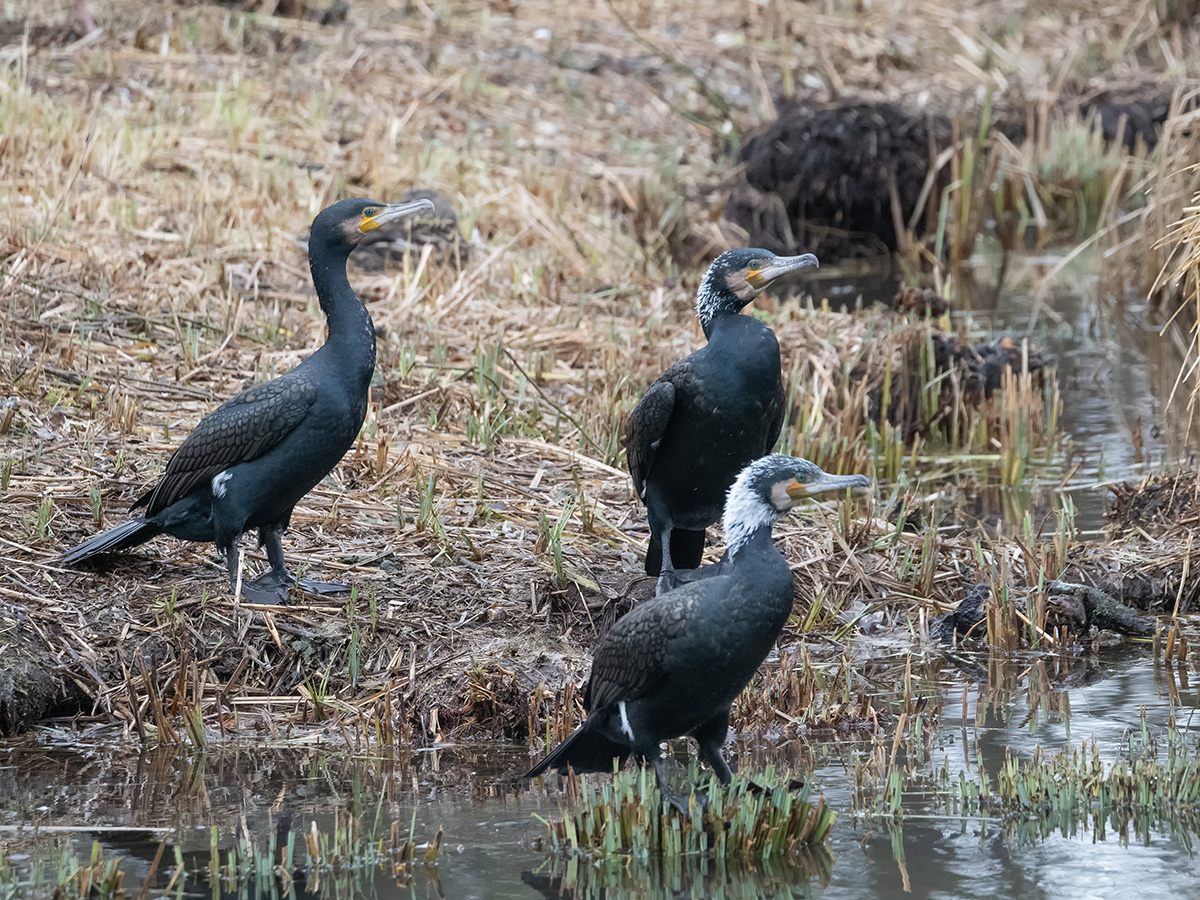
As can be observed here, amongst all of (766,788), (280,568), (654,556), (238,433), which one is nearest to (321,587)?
(280,568)

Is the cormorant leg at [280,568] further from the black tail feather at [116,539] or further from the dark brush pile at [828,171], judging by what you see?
the dark brush pile at [828,171]

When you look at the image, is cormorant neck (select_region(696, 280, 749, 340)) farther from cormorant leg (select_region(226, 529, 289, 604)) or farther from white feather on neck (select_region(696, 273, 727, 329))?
cormorant leg (select_region(226, 529, 289, 604))

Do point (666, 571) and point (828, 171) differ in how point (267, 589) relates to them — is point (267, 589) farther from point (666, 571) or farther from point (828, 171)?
point (828, 171)

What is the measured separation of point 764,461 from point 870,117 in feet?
31.0

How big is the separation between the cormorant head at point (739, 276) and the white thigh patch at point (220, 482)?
1.86 m

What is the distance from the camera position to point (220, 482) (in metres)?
5.83

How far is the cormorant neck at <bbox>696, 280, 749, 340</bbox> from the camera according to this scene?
5.64m

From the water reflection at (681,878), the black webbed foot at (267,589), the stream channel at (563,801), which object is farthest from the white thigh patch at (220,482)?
the water reflection at (681,878)

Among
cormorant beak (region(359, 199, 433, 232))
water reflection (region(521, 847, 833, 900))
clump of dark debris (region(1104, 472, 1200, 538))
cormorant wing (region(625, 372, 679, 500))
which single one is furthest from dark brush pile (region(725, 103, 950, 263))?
water reflection (region(521, 847, 833, 900))

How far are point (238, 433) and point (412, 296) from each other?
4.02 meters

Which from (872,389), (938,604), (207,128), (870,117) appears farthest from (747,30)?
(938,604)

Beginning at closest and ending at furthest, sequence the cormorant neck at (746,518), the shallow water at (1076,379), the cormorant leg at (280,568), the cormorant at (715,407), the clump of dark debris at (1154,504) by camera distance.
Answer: the cormorant neck at (746,518) < the cormorant at (715,407) < the cormorant leg at (280,568) < the clump of dark debris at (1154,504) < the shallow water at (1076,379)

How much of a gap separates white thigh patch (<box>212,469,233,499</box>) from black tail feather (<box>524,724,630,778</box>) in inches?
66.5

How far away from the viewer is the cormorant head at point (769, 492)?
15.1 feet
